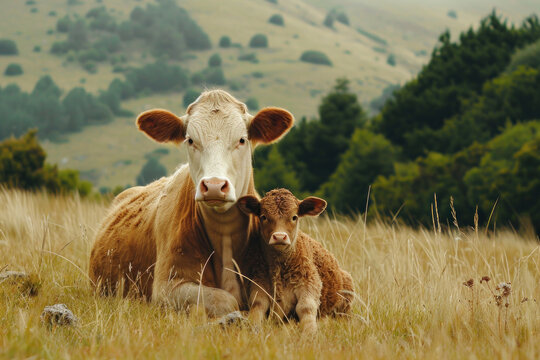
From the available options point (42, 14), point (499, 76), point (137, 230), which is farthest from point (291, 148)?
point (42, 14)

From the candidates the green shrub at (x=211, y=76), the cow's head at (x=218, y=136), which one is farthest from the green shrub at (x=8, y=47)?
the cow's head at (x=218, y=136)

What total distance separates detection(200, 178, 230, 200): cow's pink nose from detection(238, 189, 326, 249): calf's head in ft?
→ 1.85

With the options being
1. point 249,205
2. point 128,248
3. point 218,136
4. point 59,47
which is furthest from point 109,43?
point 249,205

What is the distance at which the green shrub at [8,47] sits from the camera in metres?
149

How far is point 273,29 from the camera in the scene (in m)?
186

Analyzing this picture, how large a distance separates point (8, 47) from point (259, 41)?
6286 cm

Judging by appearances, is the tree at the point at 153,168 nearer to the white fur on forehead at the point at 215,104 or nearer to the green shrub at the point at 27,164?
the green shrub at the point at 27,164

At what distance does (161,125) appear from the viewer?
630 centimetres

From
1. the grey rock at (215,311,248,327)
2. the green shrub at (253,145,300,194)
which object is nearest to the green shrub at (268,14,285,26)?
the green shrub at (253,145,300,194)

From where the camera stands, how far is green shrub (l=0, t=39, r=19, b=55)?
149 metres

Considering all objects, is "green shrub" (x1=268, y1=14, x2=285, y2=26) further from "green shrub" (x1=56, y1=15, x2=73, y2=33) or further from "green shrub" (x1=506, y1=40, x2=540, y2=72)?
"green shrub" (x1=506, y1=40, x2=540, y2=72)

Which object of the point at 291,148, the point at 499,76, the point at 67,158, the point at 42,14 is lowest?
the point at 67,158

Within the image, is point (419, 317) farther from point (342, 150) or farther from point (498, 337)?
point (342, 150)

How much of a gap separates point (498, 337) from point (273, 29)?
187 m
